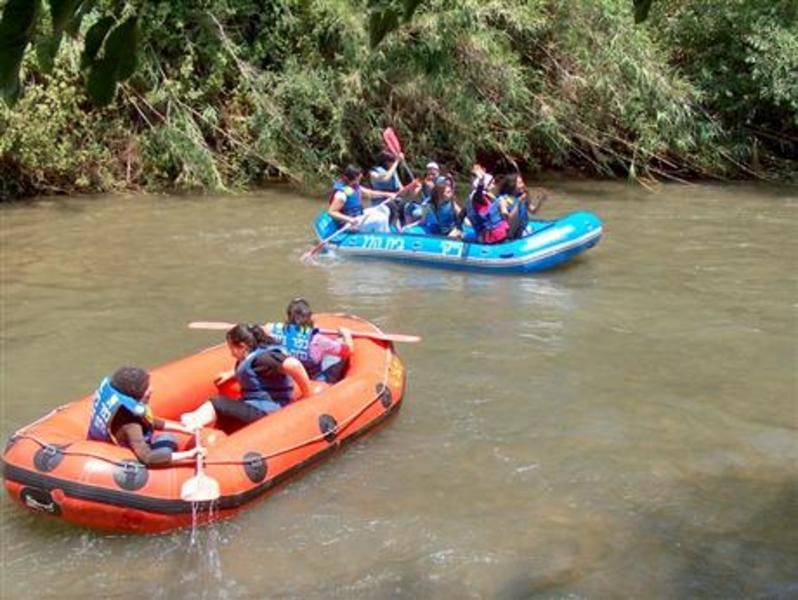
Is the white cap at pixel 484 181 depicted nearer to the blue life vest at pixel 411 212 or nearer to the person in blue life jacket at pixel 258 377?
the blue life vest at pixel 411 212

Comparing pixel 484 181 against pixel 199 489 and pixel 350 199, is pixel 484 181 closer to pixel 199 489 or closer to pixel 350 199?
pixel 350 199

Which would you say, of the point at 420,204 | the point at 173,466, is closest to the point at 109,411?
the point at 173,466

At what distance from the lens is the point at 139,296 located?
348 inches

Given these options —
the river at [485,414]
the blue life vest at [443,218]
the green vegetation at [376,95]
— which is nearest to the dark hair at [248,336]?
the river at [485,414]

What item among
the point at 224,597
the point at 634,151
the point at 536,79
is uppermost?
the point at 536,79

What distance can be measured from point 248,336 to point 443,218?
476cm

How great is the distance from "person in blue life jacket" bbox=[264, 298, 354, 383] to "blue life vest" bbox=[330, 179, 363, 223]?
3953 millimetres

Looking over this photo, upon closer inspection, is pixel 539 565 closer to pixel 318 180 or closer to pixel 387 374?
pixel 387 374

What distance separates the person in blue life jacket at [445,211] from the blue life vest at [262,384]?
4.44m

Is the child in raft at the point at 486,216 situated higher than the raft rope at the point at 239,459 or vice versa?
the child in raft at the point at 486,216

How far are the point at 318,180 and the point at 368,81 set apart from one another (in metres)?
1.50

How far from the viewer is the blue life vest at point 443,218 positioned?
32.8ft

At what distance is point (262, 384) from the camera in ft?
18.7

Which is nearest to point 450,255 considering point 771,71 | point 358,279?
point 358,279
